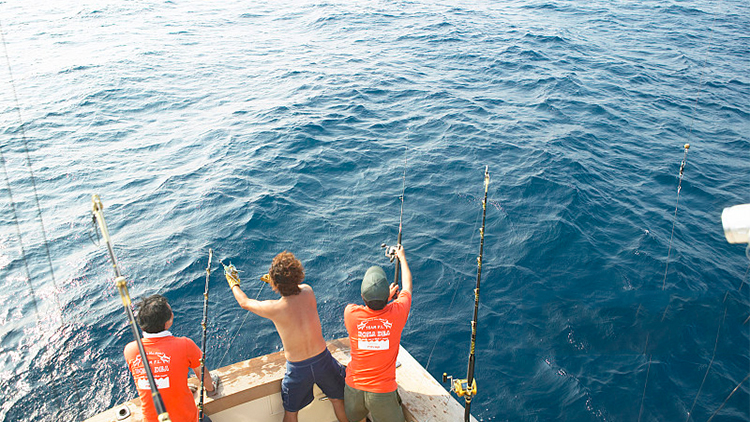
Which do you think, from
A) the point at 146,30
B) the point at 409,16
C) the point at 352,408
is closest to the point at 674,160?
the point at 352,408

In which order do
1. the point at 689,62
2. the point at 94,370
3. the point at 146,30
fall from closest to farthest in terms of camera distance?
the point at 94,370
the point at 689,62
the point at 146,30

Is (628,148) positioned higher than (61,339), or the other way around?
(61,339)

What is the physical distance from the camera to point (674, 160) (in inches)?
396

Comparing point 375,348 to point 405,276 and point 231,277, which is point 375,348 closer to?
point 405,276

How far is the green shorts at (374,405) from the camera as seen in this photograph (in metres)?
3.66

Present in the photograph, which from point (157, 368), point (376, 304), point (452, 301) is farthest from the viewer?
point (452, 301)

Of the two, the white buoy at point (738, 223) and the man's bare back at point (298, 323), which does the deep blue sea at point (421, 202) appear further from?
the white buoy at point (738, 223)

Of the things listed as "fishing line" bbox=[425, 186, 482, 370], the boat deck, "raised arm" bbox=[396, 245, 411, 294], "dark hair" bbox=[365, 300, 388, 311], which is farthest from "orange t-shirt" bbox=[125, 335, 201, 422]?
"fishing line" bbox=[425, 186, 482, 370]

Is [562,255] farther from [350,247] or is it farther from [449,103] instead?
[449,103]

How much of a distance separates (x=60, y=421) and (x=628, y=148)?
35.8 feet

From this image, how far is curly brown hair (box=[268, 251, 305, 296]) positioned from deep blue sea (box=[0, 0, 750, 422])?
278 cm

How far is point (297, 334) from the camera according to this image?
374 cm

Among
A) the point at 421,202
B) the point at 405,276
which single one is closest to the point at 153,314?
the point at 405,276

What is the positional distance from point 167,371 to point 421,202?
600 cm
